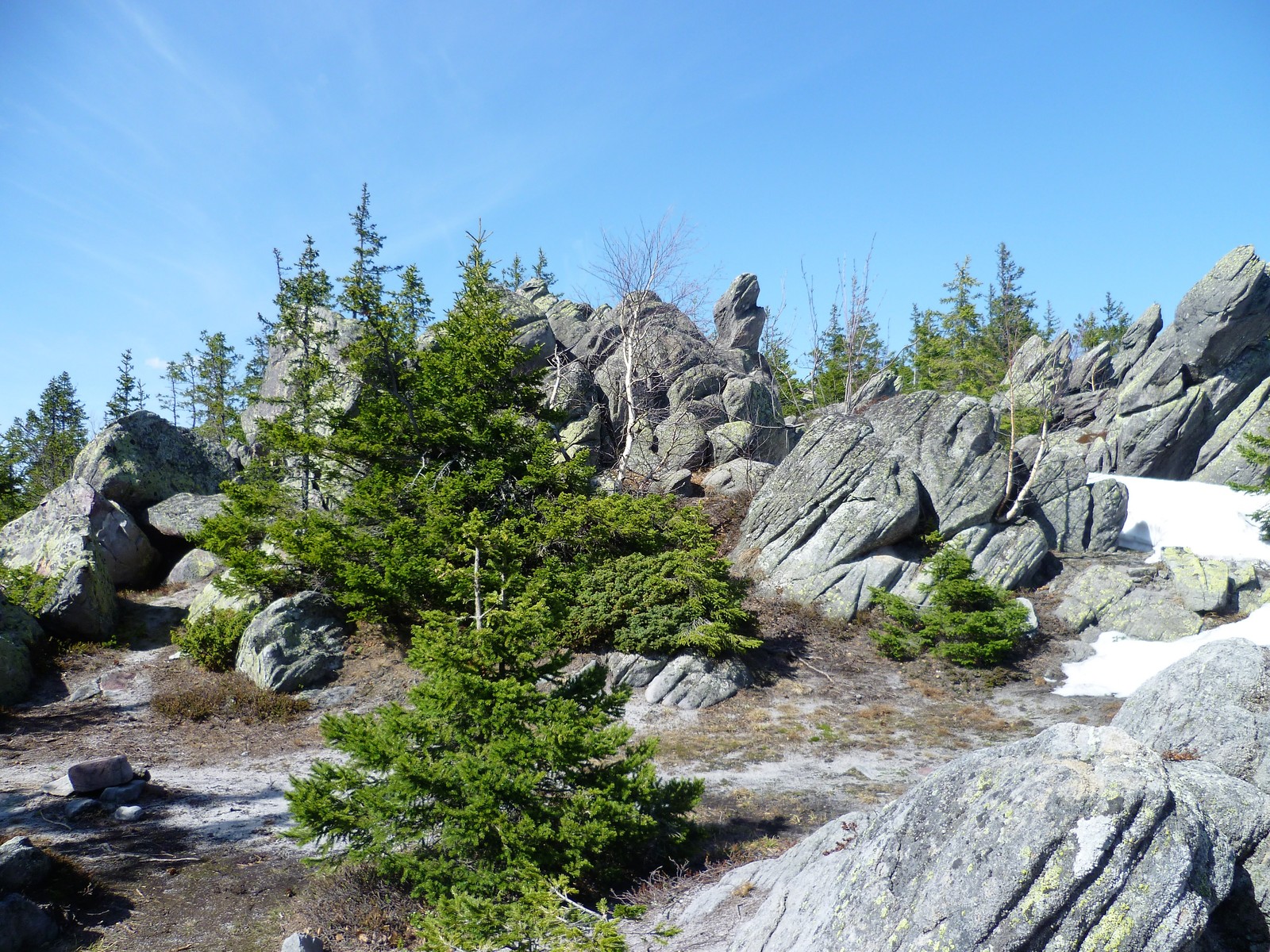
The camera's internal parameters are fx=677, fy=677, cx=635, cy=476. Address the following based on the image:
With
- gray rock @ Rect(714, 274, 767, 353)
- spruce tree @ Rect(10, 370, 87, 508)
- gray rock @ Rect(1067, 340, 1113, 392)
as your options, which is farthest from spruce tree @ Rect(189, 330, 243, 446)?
gray rock @ Rect(1067, 340, 1113, 392)

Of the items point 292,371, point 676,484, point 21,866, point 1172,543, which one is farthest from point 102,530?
point 1172,543

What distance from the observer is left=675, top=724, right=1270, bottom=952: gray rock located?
337 cm

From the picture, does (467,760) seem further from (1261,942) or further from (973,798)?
(1261,942)

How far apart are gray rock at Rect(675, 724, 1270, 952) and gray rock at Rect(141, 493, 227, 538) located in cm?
2175

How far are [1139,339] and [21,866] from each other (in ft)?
182

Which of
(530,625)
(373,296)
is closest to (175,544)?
(373,296)

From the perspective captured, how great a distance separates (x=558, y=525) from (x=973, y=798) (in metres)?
12.0

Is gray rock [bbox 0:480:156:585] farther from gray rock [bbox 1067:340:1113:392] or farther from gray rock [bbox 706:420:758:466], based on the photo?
gray rock [bbox 1067:340:1113:392]

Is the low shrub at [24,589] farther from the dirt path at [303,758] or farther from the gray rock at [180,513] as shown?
the gray rock at [180,513]

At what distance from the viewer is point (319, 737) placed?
12461 millimetres

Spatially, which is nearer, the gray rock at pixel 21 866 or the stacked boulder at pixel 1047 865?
the stacked boulder at pixel 1047 865

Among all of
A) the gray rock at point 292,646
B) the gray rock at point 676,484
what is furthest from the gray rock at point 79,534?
the gray rock at point 676,484

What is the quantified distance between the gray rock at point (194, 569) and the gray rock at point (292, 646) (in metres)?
7.22

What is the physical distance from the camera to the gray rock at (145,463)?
2114 centimetres
